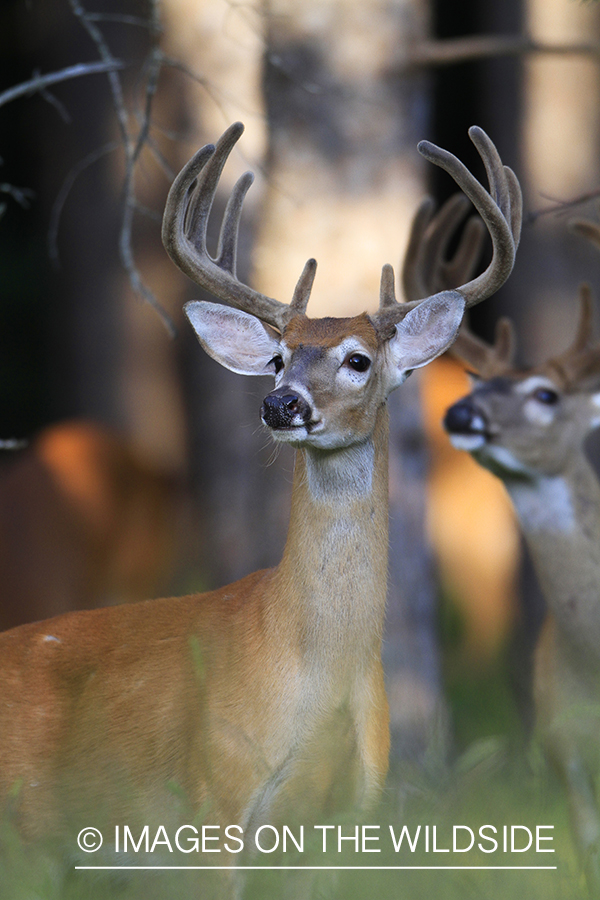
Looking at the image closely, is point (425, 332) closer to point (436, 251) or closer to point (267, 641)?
point (267, 641)

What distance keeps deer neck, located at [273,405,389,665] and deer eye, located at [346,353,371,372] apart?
179 mm

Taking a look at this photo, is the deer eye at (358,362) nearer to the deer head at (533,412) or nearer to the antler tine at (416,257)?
the deer head at (533,412)

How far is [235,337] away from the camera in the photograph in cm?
311

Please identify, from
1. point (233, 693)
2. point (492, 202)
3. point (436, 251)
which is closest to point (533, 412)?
point (436, 251)

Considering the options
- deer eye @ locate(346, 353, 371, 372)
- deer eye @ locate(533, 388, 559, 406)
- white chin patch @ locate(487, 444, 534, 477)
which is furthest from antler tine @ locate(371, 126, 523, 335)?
deer eye @ locate(533, 388, 559, 406)

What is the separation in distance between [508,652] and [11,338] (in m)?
4.82

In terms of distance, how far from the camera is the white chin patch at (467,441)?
4410mm

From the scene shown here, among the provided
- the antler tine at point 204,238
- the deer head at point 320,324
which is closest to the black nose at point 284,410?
the deer head at point 320,324

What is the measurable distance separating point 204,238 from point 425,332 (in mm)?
693

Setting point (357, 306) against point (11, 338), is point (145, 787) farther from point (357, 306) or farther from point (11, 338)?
point (11, 338)

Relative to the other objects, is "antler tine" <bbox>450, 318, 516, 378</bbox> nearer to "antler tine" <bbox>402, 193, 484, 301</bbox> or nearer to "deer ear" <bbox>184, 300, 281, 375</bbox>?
"antler tine" <bbox>402, 193, 484, 301</bbox>

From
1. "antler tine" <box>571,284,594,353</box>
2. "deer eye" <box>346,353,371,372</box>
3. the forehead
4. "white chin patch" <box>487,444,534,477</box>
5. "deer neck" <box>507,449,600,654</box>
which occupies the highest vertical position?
the forehead

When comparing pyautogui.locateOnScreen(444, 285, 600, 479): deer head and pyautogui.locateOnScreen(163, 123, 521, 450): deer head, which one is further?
pyautogui.locateOnScreen(444, 285, 600, 479): deer head

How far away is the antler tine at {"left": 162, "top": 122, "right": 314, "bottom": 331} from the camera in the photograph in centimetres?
302
